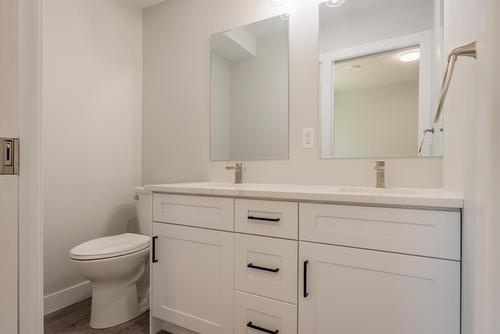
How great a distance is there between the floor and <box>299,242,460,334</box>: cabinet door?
110cm

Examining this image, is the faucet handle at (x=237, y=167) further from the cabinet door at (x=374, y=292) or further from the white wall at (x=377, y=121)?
the cabinet door at (x=374, y=292)

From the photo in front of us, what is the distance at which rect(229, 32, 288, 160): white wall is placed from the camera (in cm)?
181

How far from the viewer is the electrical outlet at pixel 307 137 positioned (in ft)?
5.64

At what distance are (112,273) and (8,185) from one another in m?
1.28

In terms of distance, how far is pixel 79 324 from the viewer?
5.66 feet

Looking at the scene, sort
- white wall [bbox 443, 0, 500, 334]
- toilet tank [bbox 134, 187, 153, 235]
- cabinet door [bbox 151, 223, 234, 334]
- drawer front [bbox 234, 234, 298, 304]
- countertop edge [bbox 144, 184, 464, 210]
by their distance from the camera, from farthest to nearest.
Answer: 1. toilet tank [bbox 134, 187, 153, 235]
2. cabinet door [bbox 151, 223, 234, 334]
3. drawer front [bbox 234, 234, 298, 304]
4. countertop edge [bbox 144, 184, 464, 210]
5. white wall [bbox 443, 0, 500, 334]

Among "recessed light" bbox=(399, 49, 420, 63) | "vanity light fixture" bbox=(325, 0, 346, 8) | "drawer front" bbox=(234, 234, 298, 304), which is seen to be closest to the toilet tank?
"drawer front" bbox=(234, 234, 298, 304)

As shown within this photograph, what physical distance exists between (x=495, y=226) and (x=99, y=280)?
6.03 ft

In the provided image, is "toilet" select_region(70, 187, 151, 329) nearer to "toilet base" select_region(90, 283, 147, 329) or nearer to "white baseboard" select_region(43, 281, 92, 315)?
"toilet base" select_region(90, 283, 147, 329)

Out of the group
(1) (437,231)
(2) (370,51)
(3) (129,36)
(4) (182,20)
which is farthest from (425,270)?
(3) (129,36)

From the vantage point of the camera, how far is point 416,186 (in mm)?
1451

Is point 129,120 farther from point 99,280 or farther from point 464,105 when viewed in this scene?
point 464,105

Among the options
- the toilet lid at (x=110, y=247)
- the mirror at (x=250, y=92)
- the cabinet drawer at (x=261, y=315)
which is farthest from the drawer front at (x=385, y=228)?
the toilet lid at (x=110, y=247)

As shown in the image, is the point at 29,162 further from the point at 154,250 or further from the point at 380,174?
the point at 380,174
